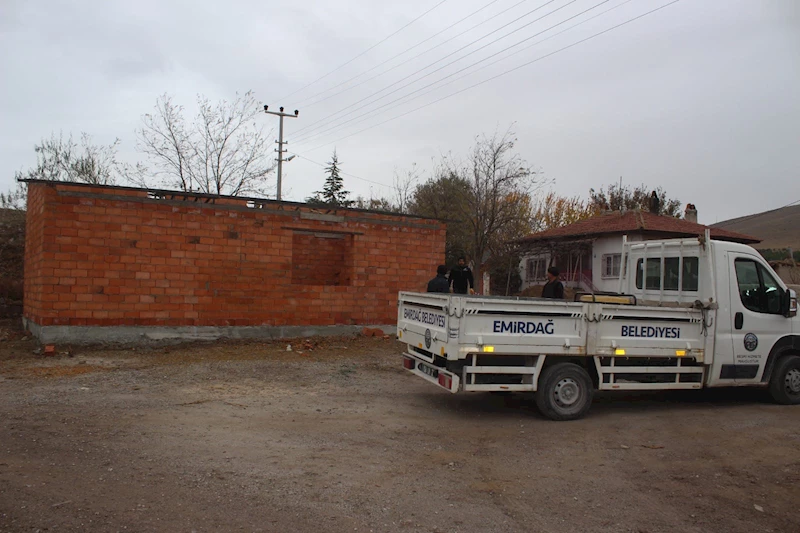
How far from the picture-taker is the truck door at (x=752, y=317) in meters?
8.29

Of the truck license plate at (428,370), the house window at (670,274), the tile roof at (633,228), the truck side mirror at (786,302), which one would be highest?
the tile roof at (633,228)

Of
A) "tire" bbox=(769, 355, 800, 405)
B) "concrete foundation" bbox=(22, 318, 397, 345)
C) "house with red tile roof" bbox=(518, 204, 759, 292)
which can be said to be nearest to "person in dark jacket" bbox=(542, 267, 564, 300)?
"tire" bbox=(769, 355, 800, 405)

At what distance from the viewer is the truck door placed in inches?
326

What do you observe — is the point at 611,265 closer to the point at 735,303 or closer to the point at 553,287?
the point at 553,287

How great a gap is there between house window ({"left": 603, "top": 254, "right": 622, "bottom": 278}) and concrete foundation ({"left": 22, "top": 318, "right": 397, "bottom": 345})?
595 inches

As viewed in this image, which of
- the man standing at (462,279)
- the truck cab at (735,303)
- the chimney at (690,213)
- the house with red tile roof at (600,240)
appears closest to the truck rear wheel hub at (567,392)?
the truck cab at (735,303)

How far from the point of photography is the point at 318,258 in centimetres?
1642

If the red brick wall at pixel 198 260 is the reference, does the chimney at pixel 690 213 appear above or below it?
above

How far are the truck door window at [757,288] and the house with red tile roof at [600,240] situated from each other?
1615 centimetres

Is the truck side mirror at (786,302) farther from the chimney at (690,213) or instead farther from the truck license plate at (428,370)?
the chimney at (690,213)

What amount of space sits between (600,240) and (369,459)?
→ 22842 millimetres

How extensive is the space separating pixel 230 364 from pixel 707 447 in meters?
7.85

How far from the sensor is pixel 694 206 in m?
29.2

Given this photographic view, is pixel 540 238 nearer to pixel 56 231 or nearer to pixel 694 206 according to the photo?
pixel 694 206
